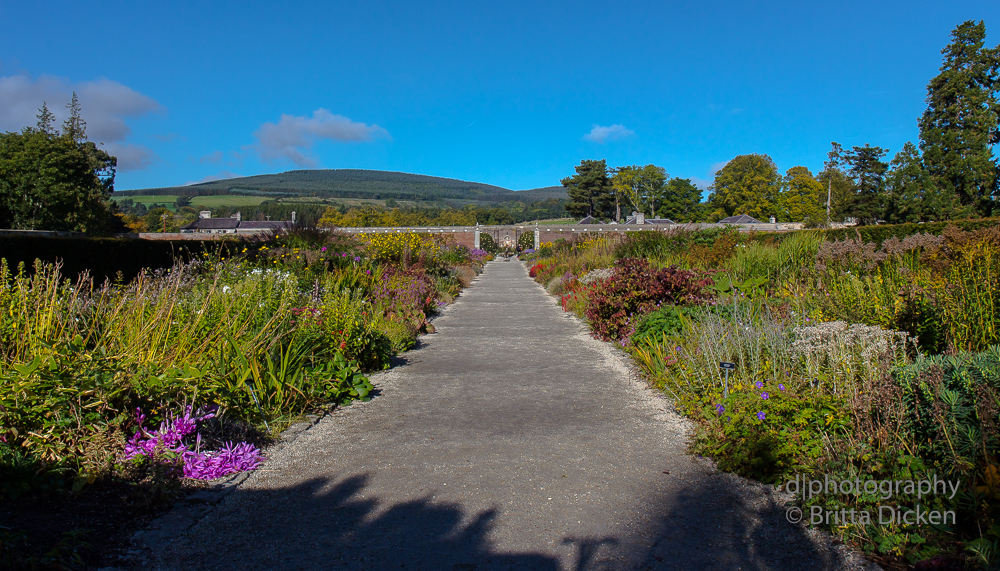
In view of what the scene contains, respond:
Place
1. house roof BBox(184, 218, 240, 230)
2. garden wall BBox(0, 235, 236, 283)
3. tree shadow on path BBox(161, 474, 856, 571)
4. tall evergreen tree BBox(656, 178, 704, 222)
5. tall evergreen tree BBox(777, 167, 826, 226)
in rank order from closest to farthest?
tree shadow on path BBox(161, 474, 856, 571)
garden wall BBox(0, 235, 236, 283)
tall evergreen tree BBox(777, 167, 826, 226)
tall evergreen tree BBox(656, 178, 704, 222)
house roof BBox(184, 218, 240, 230)

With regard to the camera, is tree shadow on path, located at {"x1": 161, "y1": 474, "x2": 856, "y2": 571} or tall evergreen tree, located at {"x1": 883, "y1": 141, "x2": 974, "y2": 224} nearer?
tree shadow on path, located at {"x1": 161, "y1": 474, "x2": 856, "y2": 571}

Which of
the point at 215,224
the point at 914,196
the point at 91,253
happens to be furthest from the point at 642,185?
the point at 91,253

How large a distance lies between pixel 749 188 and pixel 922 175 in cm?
2941

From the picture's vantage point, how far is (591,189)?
8100cm

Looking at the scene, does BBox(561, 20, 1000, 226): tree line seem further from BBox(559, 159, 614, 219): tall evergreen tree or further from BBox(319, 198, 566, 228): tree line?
BBox(319, 198, 566, 228): tree line

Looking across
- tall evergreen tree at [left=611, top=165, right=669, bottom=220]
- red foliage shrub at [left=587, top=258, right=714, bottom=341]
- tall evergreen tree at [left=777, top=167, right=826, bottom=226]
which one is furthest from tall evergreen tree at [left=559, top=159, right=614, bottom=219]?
red foliage shrub at [left=587, top=258, right=714, bottom=341]

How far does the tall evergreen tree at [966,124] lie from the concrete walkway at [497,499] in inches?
1748

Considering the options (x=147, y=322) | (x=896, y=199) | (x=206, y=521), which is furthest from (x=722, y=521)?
(x=896, y=199)

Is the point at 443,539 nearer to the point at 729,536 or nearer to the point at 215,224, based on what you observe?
the point at 729,536

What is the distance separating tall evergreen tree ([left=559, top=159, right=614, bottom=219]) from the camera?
80881mm

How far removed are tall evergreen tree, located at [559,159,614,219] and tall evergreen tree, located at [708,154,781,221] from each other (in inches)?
602

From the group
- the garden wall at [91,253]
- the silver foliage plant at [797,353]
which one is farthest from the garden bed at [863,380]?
the garden wall at [91,253]

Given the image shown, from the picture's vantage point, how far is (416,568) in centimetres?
252

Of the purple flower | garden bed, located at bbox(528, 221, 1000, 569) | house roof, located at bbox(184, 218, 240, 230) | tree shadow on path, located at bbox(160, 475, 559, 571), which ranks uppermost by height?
house roof, located at bbox(184, 218, 240, 230)
